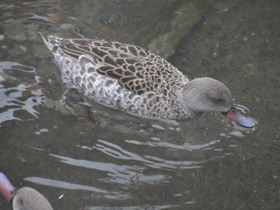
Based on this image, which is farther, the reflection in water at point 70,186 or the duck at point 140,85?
the duck at point 140,85

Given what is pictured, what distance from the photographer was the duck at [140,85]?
6807 mm

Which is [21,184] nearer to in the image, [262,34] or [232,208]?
[232,208]

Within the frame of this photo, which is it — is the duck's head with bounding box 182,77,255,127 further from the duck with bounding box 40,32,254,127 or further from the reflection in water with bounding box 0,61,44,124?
the reflection in water with bounding box 0,61,44,124

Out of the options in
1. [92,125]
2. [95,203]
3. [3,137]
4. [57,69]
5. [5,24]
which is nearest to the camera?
[95,203]

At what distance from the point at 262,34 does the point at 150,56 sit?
2832 millimetres

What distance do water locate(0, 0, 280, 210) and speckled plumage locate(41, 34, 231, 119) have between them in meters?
0.23

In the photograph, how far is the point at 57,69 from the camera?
782 cm

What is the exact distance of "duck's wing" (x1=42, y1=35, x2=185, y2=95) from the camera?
6902 mm

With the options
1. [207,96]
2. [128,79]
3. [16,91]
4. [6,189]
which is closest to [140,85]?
[128,79]

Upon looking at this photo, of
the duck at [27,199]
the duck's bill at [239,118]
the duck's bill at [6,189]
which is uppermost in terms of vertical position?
the duck's bill at [239,118]

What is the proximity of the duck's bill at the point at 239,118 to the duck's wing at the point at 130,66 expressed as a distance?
3.20 feet

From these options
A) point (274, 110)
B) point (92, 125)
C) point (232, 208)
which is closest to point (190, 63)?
point (274, 110)

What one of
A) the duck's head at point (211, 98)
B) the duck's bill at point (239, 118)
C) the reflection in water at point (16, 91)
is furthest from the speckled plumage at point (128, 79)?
the reflection in water at point (16, 91)

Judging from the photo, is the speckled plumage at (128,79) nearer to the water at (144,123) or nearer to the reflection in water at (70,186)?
the water at (144,123)
